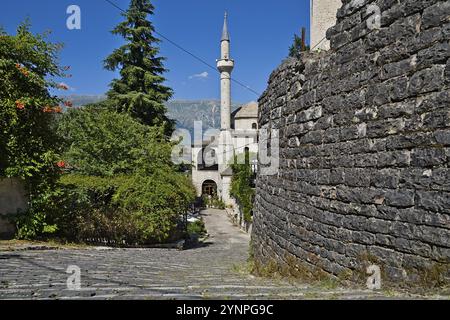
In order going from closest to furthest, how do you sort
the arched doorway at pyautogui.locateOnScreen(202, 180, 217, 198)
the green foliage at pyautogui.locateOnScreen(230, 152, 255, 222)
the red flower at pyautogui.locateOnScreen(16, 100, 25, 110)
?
the red flower at pyautogui.locateOnScreen(16, 100, 25, 110), the green foliage at pyautogui.locateOnScreen(230, 152, 255, 222), the arched doorway at pyautogui.locateOnScreen(202, 180, 217, 198)

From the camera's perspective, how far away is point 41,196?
31.2 feet

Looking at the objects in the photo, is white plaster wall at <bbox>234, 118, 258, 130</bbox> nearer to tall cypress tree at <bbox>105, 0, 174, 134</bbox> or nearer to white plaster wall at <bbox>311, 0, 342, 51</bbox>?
tall cypress tree at <bbox>105, 0, 174, 134</bbox>

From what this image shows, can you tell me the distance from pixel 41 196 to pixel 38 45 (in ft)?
13.2

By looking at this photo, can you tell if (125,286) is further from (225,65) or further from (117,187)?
Answer: (225,65)

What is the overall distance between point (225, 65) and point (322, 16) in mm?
25460

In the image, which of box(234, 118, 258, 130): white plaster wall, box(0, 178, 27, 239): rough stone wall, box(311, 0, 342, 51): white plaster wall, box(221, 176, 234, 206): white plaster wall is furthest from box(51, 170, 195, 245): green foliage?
box(234, 118, 258, 130): white plaster wall

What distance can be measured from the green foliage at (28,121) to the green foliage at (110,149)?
4209mm

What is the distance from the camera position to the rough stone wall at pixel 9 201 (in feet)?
30.7

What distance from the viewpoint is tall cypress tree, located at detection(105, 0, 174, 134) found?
75.9 feet

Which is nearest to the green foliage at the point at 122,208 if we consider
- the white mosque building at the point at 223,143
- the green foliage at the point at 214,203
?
the green foliage at the point at 214,203

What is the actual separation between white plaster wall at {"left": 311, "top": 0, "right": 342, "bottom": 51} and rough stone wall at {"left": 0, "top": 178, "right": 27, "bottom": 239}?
10891mm

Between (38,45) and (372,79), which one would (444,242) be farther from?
(38,45)

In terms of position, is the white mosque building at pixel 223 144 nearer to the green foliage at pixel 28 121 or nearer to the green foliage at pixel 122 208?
the green foliage at pixel 122 208
